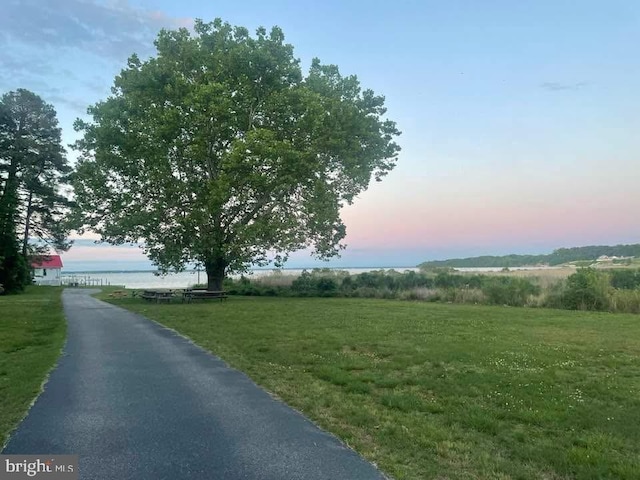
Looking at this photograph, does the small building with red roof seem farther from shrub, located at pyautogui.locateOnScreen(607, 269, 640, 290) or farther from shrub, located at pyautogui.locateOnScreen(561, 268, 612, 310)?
shrub, located at pyautogui.locateOnScreen(607, 269, 640, 290)

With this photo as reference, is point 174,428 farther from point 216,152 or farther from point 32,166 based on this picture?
point 32,166

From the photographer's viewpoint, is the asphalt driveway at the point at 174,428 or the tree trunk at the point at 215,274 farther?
the tree trunk at the point at 215,274

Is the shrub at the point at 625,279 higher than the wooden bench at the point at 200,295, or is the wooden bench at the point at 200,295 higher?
the wooden bench at the point at 200,295

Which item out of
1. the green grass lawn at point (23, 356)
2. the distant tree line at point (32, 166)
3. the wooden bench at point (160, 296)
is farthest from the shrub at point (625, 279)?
the distant tree line at point (32, 166)

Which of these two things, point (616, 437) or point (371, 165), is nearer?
point (616, 437)

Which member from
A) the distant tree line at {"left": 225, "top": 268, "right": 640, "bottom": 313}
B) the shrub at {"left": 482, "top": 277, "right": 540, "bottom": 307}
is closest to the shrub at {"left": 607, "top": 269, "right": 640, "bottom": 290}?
the distant tree line at {"left": 225, "top": 268, "right": 640, "bottom": 313}

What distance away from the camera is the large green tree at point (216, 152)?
25.4 m

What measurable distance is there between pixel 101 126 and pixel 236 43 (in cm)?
848

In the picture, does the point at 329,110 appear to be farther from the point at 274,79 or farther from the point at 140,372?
the point at 140,372

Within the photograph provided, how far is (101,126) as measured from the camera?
27.1 meters

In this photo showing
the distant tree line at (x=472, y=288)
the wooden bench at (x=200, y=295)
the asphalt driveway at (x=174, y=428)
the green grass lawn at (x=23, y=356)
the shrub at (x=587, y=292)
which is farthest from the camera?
the wooden bench at (x=200, y=295)

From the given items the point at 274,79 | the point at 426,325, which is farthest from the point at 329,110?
the point at 426,325

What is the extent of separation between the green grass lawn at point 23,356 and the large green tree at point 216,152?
839 centimetres

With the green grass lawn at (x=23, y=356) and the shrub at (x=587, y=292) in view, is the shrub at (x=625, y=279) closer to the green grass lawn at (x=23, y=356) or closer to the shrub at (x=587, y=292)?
the shrub at (x=587, y=292)
